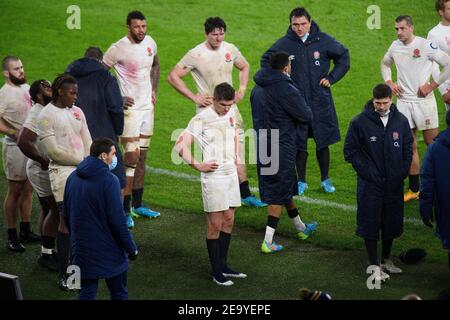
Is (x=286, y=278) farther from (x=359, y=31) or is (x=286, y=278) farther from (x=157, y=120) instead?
(x=359, y=31)

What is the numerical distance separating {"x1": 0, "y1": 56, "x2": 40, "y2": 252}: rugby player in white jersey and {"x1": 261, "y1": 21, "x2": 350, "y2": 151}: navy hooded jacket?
291 centimetres

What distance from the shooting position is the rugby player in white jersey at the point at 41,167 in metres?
9.90

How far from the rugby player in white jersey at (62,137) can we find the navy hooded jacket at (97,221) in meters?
1.07

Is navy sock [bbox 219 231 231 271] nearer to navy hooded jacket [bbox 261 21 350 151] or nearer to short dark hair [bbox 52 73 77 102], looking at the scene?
short dark hair [bbox 52 73 77 102]

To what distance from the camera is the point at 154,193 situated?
12789mm

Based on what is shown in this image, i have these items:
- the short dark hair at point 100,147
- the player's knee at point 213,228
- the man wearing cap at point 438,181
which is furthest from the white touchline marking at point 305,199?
the short dark hair at point 100,147

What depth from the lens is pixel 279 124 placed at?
10.6 metres

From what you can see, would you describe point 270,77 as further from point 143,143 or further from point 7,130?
point 7,130

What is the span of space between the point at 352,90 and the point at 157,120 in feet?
9.83

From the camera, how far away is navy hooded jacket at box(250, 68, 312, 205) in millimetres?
10555

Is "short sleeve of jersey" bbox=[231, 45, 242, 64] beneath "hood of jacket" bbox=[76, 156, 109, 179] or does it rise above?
above

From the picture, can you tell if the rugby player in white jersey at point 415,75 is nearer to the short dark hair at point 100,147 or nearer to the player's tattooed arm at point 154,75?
the player's tattooed arm at point 154,75

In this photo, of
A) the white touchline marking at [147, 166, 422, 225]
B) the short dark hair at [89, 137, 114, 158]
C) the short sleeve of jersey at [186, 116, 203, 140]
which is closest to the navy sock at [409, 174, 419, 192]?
the white touchline marking at [147, 166, 422, 225]

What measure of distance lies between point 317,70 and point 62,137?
377 centimetres
